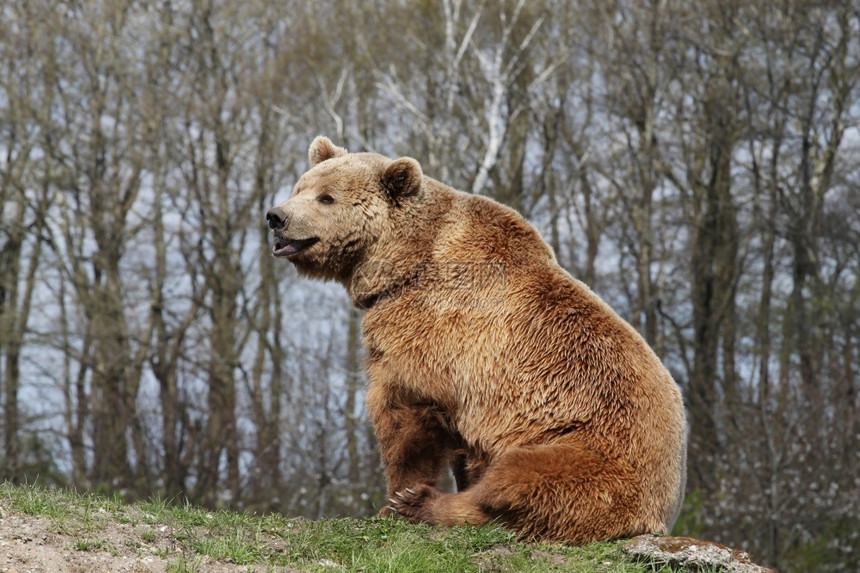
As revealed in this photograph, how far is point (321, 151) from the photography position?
658 centimetres

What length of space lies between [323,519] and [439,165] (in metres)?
13.8

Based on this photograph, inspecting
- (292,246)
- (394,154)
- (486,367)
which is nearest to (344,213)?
(292,246)

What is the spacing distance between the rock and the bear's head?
2346mm

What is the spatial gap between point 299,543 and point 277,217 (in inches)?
73.7

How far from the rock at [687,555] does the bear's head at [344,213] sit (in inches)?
92.3

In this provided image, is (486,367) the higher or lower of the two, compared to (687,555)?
higher

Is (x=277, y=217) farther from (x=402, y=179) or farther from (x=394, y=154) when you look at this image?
(x=394, y=154)

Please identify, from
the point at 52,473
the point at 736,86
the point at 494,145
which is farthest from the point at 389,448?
the point at 736,86

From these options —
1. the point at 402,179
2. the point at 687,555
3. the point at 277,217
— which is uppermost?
the point at 402,179

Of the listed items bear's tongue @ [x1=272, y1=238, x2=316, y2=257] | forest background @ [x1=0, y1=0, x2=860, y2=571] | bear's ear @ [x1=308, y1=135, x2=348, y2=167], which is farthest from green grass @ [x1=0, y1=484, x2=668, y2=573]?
forest background @ [x1=0, y1=0, x2=860, y2=571]

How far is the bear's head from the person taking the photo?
5869 mm

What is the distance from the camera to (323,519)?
5742 mm

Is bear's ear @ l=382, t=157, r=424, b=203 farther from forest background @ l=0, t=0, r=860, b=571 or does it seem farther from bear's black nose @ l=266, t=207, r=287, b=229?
forest background @ l=0, t=0, r=860, b=571

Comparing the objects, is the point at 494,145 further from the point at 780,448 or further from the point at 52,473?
the point at 52,473
